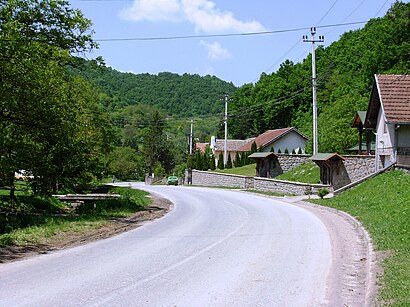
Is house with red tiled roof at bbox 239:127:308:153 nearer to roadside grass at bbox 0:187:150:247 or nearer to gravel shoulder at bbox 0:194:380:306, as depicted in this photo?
roadside grass at bbox 0:187:150:247

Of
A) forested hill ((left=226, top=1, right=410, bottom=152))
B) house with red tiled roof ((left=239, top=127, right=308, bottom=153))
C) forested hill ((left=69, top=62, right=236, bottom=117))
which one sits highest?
forested hill ((left=69, top=62, right=236, bottom=117))

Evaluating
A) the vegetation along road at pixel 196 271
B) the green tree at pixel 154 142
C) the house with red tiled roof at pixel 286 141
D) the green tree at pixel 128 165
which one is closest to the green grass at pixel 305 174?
the vegetation along road at pixel 196 271

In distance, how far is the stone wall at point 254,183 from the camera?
3594cm

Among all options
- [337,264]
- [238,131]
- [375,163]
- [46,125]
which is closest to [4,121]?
[46,125]

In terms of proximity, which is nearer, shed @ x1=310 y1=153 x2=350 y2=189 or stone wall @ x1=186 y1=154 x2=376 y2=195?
stone wall @ x1=186 y1=154 x2=376 y2=195

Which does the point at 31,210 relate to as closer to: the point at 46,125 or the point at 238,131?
the point at 46,125

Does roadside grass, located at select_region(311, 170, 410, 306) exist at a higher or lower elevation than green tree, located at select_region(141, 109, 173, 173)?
lower

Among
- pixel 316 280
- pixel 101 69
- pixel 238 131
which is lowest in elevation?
pixel 316 280

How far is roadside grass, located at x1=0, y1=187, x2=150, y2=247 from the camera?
14859 mm

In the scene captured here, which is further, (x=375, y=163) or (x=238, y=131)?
(x=238, y=131)

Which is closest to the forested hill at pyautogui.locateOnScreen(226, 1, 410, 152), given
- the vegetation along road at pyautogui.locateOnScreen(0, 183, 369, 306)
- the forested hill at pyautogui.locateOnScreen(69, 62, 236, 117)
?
the vegetation along road at pyautogui.locateOnScreen(0, 183, 369, 306)

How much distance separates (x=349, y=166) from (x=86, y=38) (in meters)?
20.2

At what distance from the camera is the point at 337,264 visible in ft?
36.6

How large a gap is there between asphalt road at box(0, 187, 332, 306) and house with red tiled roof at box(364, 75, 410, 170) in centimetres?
1525
